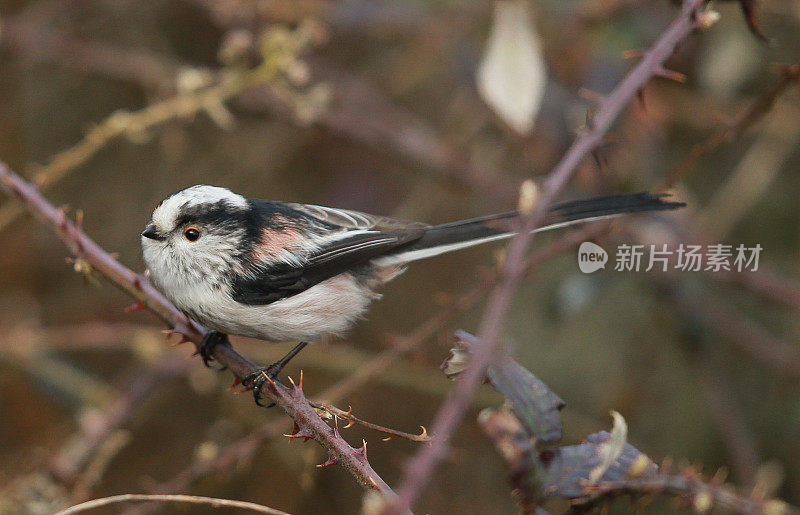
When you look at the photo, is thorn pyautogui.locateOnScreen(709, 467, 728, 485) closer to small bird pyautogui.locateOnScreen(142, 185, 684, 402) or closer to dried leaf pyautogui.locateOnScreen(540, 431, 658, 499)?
dried leaf pyautogui.locateOnScreen(540, 431, 658, 499)

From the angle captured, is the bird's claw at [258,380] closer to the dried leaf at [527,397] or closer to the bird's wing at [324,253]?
the bird's wing at [324,253]

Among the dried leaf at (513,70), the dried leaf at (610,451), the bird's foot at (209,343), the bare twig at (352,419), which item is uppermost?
the dried leaf at (513,70)

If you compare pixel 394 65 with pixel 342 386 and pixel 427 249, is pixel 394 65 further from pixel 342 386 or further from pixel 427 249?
pixel 342 386

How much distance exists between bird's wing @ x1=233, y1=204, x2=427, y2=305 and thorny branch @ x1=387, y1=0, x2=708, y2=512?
1288 mm

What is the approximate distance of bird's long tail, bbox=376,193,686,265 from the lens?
238 cm

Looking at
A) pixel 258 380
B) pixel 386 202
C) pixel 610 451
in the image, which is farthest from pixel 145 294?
pixel 386 202

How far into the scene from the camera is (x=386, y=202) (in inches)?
198

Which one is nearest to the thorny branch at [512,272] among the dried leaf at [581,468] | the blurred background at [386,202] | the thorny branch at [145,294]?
the dried leaf at [581,468]

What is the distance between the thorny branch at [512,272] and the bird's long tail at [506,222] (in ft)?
1.75

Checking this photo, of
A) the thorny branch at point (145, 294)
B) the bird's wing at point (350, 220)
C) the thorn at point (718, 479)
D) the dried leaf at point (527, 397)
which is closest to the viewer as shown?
the dried leaf at point (527, 397)

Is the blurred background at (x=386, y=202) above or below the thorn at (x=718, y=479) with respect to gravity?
above

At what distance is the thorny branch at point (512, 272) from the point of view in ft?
3.43

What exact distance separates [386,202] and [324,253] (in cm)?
225

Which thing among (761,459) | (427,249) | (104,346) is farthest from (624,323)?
(104,346)
